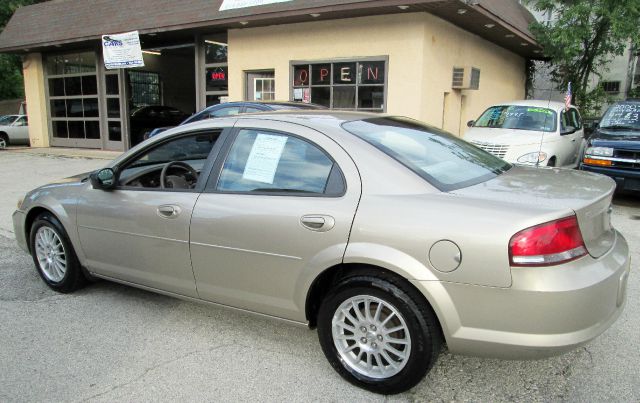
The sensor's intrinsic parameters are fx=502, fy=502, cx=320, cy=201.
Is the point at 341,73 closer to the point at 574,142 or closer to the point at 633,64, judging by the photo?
the point at 574,142

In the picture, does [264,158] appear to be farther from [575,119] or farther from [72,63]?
[72,63]

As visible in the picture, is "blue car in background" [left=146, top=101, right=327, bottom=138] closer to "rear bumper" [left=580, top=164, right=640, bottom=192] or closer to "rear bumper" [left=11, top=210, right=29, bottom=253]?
"rear bumper" [left=11, top=210, right=29, bottom=253]

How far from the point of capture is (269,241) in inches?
120

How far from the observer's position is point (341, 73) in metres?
11.6

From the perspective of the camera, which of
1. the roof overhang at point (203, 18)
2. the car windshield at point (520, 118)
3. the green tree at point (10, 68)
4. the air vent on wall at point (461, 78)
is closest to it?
the car windshield at point (520, 118)

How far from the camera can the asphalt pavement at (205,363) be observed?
9.50ft

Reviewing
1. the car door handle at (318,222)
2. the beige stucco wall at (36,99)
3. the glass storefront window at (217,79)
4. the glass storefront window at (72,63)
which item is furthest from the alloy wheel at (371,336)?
the beige stucco wall at (36,99)

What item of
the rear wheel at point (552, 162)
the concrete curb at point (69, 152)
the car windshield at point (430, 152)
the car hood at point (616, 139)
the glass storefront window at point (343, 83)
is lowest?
the concrete curb at point (69, 152)

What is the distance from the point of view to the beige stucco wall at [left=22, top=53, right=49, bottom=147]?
Result: 61.4 feet

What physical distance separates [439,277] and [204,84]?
13.0 m

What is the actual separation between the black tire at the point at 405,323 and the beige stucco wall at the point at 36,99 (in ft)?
64.2

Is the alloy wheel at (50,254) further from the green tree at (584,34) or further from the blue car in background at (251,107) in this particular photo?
the green tree at (584,34)

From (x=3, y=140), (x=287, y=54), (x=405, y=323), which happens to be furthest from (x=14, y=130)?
(x=405, y=323)

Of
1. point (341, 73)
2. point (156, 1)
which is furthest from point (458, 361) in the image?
point (156, 1)
